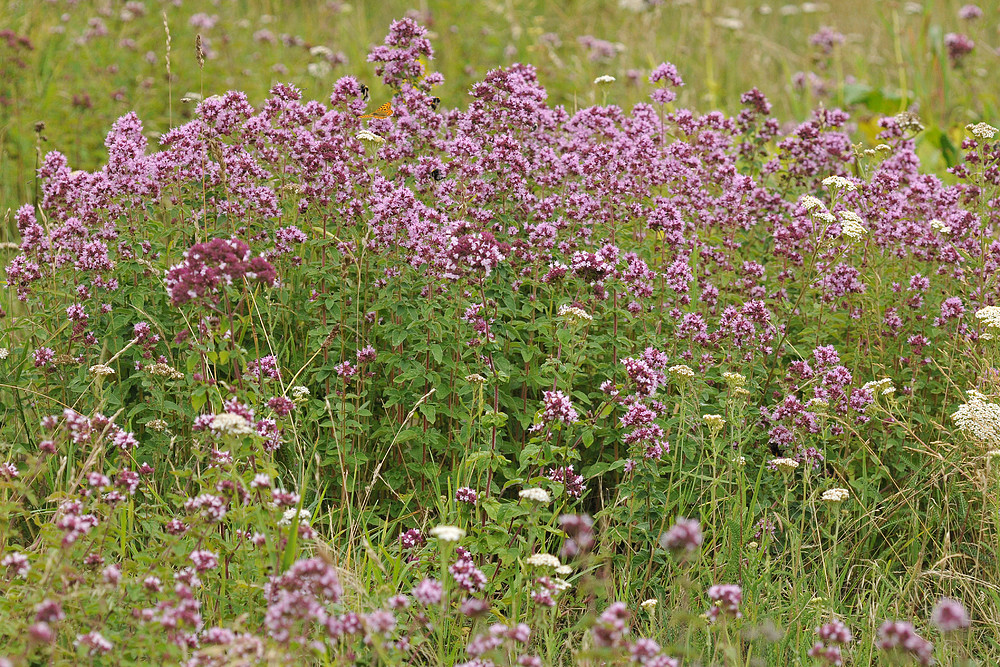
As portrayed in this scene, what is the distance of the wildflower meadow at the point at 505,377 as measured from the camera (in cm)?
340

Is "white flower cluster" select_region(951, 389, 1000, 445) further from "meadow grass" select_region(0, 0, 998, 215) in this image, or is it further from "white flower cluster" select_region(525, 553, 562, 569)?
"meadow grass" select_region(0, 0, 998, 215)

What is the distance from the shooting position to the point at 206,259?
10.5 feet

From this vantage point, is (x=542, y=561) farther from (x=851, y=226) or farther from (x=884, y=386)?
(x=851, y=226)

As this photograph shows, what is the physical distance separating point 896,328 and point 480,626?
2.78 metres

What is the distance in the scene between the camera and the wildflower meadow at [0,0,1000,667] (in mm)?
3400

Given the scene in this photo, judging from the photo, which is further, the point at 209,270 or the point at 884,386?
the point at 884,386

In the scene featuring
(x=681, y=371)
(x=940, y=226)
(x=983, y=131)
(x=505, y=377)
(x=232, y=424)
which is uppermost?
(x=983, y=131)

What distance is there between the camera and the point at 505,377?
3.89 meters

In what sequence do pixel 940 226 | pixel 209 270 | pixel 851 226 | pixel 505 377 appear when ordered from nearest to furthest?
pixel 209 270, pixel 505 377, pixel 851 226, pixel 940 226

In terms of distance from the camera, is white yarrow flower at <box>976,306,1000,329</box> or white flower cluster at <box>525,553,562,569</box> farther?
white yarrow flower at <box>976,306,1000,329</box>

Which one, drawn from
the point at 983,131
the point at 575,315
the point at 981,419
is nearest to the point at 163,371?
the point at 575,315

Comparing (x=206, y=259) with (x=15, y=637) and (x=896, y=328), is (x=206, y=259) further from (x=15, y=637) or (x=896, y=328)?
(x=896, y=328)

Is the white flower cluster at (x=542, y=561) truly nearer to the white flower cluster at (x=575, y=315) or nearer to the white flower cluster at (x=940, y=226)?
the white flower cluster at (x=575, y=315)

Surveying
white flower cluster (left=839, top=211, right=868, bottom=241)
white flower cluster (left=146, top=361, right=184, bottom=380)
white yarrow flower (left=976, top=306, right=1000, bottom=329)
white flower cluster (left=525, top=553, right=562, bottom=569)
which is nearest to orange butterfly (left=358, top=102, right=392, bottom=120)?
white flower cluster (left=146, top=361, right=184, bottom=380)
